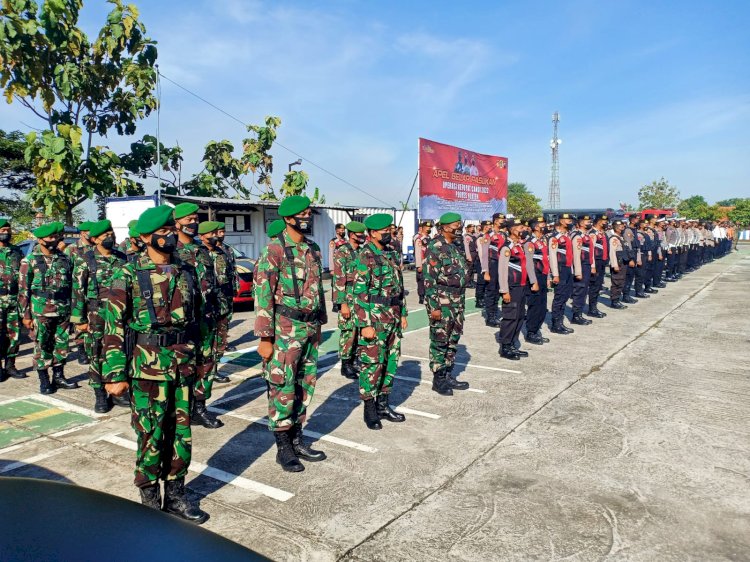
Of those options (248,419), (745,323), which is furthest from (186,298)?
(745,323)

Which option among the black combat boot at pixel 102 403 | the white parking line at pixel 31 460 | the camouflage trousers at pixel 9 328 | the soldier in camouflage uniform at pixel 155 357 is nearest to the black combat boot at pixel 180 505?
the soldier in camouflage uniform at pixel 155 357

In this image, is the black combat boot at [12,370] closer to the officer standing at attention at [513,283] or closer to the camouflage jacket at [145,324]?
the camouflage jacket at [145,324]

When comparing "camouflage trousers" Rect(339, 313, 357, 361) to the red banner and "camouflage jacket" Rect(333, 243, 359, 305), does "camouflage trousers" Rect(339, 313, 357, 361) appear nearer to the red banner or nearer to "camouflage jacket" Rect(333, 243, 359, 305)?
"camouflage jacket" Rect(333, 243, 359, 305)

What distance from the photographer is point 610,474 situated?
3861 mm

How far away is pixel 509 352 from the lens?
7434 mm

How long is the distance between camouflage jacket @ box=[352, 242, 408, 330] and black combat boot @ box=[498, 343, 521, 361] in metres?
3.04

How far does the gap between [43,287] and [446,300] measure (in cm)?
462

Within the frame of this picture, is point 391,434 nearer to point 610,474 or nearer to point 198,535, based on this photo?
point 610,474

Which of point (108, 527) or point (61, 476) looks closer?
point (108, 527)

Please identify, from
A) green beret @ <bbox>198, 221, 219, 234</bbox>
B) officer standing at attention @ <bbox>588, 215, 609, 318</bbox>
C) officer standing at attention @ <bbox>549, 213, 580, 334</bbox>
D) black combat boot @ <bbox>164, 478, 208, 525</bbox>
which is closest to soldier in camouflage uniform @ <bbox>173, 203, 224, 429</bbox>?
green beret @ <bbox>198, 221, 219, 234</bbox>

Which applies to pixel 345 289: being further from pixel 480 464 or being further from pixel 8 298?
pixel 8 298

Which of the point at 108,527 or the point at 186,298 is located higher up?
the point at 186,298

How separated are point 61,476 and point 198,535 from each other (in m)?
2.46

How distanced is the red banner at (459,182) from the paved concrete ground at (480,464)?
509 inches
